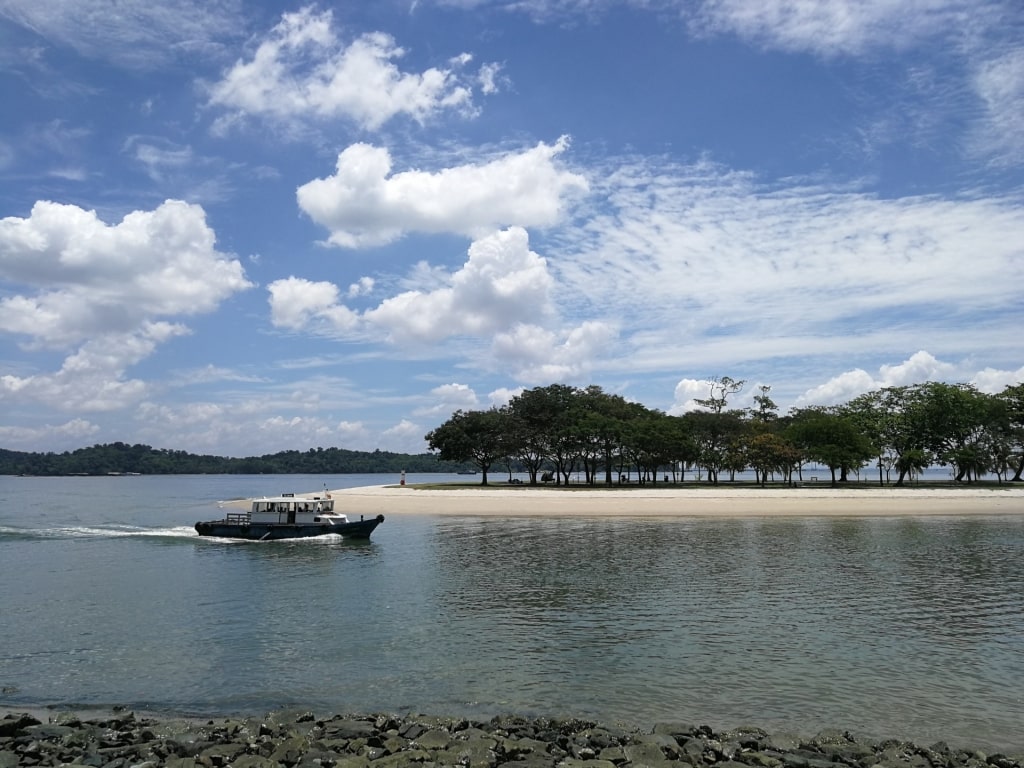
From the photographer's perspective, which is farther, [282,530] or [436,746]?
[282,530]

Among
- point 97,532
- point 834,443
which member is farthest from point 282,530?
point 834,443

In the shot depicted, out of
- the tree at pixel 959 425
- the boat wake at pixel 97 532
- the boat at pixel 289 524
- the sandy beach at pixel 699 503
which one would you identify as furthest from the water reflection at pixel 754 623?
the tree at pixel 959 425

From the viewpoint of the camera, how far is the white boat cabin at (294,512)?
4778 cm

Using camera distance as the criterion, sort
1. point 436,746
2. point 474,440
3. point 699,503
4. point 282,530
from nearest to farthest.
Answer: point 436,746, point 282,530, point 699,503, point 474,440

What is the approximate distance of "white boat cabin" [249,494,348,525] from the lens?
47.8 metres

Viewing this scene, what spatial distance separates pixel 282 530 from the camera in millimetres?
46969

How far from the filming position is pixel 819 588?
90.1 feet

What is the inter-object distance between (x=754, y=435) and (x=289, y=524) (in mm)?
66722

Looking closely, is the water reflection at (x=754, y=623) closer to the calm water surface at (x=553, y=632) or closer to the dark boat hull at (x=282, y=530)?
the calm water surface at (x=553, y=632)

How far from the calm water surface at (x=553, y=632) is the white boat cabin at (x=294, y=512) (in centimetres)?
678

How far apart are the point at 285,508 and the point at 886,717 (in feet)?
133

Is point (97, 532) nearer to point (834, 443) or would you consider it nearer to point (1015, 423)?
point (834, 443)

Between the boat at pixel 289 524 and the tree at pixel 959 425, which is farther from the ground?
the tree at pixel 959 425

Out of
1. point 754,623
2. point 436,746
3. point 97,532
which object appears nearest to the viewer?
point 436,746
